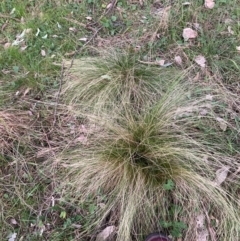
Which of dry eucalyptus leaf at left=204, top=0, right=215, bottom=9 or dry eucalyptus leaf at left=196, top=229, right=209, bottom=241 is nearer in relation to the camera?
dry eucalyptus leaf at left=196, top=229, right=209, bottom=241

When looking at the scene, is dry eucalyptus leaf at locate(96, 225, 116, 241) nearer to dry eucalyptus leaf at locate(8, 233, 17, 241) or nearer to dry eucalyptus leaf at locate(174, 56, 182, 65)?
dry eucalyptus leaf at locate(8, 233, 17, 241)

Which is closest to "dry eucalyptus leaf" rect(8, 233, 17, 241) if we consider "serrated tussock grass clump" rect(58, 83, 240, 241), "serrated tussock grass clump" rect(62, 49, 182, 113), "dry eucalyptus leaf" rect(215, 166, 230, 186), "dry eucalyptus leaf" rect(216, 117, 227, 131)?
"serrated tussock grass clump" rect(58, 83, 240, 241)

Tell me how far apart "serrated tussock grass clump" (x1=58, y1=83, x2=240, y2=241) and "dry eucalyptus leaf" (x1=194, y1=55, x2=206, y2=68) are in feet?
1.49

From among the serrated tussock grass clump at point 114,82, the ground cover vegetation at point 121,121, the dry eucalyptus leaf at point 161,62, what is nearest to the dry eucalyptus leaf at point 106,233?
the ground cover vegetation at point 121,121

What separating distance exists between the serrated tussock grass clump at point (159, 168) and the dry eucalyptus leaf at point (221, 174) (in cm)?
2

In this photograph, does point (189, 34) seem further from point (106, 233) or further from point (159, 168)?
point (106, 233)

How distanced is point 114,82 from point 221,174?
1082 millimetres

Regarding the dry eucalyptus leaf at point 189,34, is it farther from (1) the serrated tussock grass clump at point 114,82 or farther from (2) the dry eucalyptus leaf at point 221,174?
(2) the dry eucalyptus leaf at point 221,174

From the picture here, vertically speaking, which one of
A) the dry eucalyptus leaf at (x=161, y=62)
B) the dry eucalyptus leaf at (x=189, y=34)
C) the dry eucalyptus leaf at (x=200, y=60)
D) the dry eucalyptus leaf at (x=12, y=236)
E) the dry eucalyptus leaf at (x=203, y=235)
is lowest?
the dry eucalyptus leaf at (x=12, y=236)

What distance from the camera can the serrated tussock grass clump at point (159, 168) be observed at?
8.59 feet

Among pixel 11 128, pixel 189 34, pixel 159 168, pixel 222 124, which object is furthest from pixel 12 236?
pixel 189 34

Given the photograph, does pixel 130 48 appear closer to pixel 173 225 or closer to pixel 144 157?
pixel 144 157

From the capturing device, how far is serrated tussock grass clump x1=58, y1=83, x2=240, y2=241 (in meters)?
2.62

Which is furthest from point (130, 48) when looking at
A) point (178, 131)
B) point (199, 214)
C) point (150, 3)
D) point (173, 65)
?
point (199, 214)
